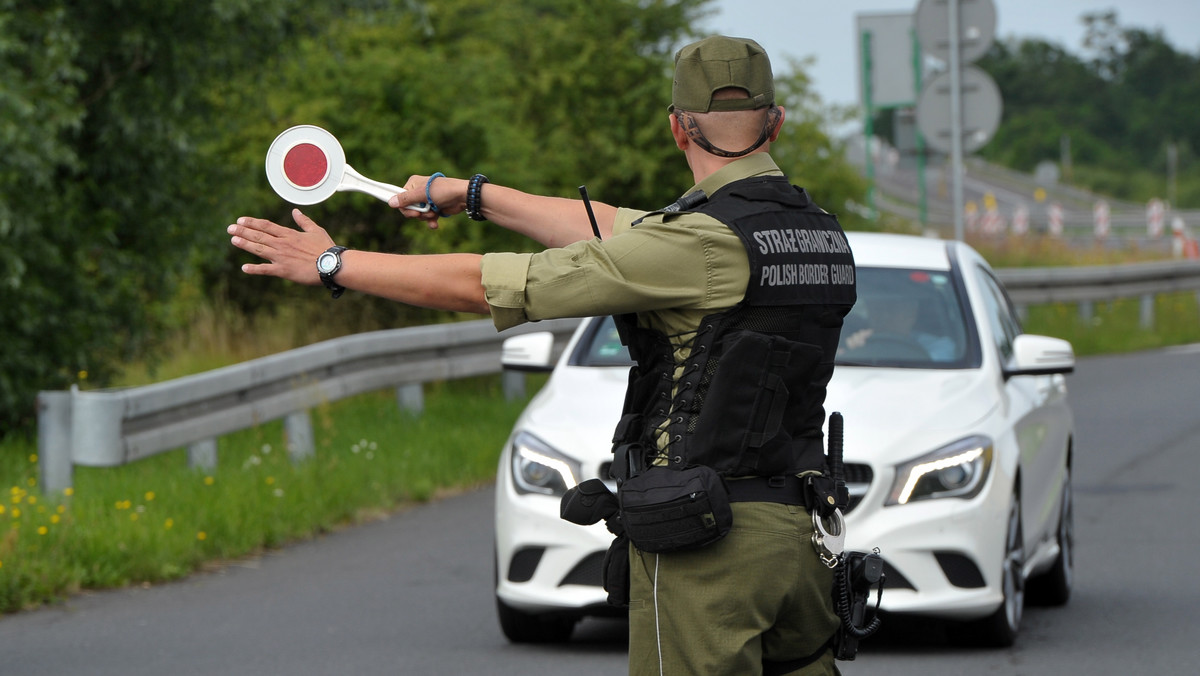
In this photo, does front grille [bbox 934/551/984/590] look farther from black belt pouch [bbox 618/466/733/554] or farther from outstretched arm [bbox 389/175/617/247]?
black belt pouch [bbox 618/466/733/554]

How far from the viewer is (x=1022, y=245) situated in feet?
88.0

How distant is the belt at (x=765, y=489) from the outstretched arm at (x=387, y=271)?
590mm

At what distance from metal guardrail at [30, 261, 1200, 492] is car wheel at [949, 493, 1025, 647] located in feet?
13.5

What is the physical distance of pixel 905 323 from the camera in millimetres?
7355

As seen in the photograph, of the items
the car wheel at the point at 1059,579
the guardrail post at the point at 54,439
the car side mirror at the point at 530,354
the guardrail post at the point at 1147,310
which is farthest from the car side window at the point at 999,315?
the guardrail post at the point at 1147,310

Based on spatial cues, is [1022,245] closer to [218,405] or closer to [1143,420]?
[1143,420]

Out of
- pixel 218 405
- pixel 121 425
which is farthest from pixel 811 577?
pixel 218 405

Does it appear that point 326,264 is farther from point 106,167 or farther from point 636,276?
point 106,167

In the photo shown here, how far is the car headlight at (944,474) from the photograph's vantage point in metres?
6.16

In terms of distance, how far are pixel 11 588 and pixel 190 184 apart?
19.3ft

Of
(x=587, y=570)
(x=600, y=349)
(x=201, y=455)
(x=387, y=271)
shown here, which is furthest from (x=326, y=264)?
(x=201, y=455)

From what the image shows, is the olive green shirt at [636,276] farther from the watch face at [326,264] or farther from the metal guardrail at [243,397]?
the metal guardrail at [243,397]

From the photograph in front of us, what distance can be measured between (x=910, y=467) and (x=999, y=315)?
6.32 ft

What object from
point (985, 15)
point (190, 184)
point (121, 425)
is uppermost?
point (985, 15)
